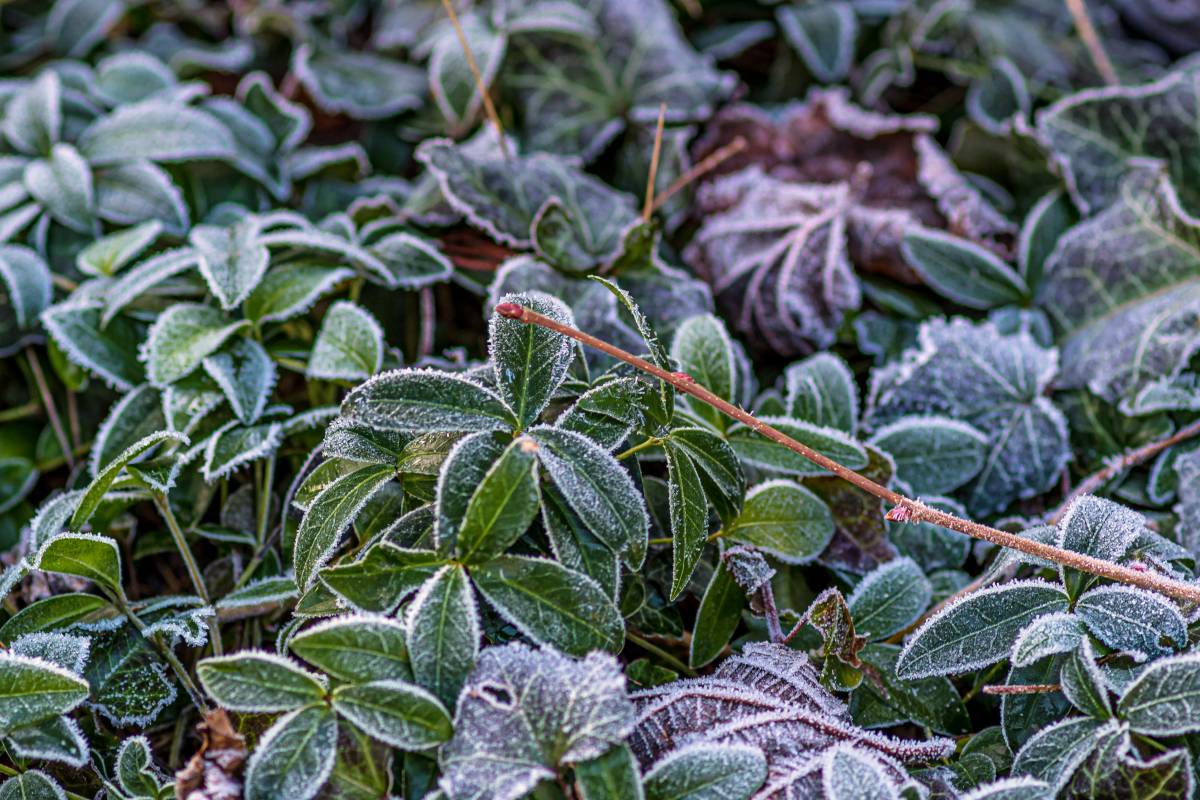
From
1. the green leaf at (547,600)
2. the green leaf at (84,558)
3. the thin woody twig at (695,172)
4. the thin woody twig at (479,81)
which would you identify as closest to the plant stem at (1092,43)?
the thin woody twig at (695,172)

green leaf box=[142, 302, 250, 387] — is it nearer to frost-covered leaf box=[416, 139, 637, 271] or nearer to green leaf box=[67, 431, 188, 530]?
green leaf box=[67, 431, 188, 530]

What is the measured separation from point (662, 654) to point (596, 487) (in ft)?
0.95

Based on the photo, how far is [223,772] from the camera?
97 cm

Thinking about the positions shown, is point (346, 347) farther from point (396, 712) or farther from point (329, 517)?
point (396, 712)

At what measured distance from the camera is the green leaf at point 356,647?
98 cm

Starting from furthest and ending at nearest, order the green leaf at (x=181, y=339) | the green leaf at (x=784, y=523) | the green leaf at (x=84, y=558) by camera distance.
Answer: the green leaf at (x=181, y=339), the green leaf at (x=784, y=523), the green leaf at (x=84, y=558)

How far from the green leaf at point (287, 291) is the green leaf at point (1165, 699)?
112cm

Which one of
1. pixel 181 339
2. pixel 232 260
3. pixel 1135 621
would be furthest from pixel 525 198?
pixel 1135 621

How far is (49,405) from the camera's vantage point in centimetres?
157

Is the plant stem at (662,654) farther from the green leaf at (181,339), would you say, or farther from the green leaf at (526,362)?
the green leaf at (181,339)

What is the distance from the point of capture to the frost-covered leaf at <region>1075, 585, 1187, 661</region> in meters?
1.06

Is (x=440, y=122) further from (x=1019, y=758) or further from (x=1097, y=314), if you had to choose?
(x=1019, y=758)

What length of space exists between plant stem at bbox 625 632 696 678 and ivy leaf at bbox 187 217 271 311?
697 mm

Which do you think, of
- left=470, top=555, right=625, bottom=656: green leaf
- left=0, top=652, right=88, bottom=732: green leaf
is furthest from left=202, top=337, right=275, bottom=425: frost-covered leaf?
left=470, top=555, right=625, bottom=656: green leaf
